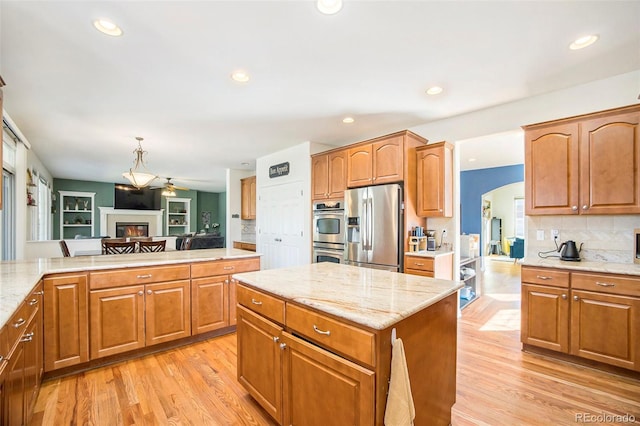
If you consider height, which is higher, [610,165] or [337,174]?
[337,174]

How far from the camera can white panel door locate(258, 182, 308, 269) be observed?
188 inches

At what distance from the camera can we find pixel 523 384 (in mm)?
2160

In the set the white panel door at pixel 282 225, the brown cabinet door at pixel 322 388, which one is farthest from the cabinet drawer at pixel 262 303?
the white panel door at pixel 282 225

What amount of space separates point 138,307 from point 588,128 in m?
4.33

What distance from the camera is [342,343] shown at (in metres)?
1.22

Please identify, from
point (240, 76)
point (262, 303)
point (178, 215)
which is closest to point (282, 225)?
point (240, 76)

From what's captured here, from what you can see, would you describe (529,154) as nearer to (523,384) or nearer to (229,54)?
(523,384)

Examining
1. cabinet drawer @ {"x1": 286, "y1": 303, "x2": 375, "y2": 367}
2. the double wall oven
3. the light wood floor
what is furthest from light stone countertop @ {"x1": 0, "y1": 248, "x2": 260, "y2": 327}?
the double wall oven

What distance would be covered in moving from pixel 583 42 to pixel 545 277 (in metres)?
1.89

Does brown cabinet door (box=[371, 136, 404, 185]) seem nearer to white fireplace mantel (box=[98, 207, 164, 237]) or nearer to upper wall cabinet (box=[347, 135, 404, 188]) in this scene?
upper wall cabinet (box=[347, 135, 404, 188])

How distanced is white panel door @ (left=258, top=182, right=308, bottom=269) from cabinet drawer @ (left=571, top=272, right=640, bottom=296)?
10.8 feet

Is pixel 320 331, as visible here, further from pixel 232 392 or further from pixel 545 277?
pixel 545 277

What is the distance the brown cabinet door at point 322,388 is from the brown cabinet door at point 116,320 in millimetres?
1746

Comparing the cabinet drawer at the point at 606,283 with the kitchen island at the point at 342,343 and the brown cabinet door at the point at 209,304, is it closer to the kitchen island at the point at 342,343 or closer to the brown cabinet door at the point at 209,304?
the kitchen island at the point at 342,343
